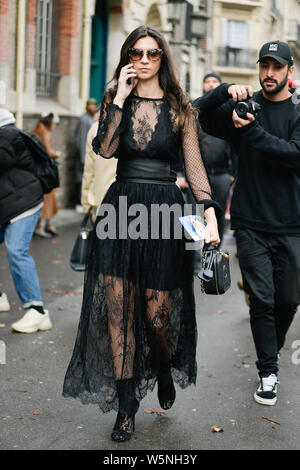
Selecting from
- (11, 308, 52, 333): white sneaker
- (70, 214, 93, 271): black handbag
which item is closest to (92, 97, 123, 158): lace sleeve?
(11, 308, 52, 333): white sneaker

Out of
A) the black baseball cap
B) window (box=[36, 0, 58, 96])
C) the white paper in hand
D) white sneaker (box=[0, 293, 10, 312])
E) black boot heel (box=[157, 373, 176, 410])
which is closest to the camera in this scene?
the white paper in hand

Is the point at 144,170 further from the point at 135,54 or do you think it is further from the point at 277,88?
the point at 277,88

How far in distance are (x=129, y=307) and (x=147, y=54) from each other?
134 cm

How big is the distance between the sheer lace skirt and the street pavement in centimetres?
25

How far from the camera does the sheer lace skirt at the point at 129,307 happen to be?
13.6 feet

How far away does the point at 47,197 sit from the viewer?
37.4 ft

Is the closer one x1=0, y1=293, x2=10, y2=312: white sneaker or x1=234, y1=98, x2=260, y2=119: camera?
x1=234, y1=98, x2=260, y2=119: camera

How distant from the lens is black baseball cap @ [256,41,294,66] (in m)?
4.73

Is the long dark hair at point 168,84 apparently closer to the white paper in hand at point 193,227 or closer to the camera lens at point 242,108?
the camera lens at point 242,108

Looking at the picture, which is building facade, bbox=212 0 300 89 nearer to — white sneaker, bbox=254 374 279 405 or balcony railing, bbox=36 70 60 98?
balcony railing, bbox=36 70 60 98

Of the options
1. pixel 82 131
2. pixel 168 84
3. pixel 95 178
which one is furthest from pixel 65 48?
pixel 168 84

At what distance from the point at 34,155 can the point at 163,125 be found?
92.5 inches

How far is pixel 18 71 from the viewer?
12.6 metres

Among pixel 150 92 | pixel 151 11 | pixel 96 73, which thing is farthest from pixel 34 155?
pixel 151 11
